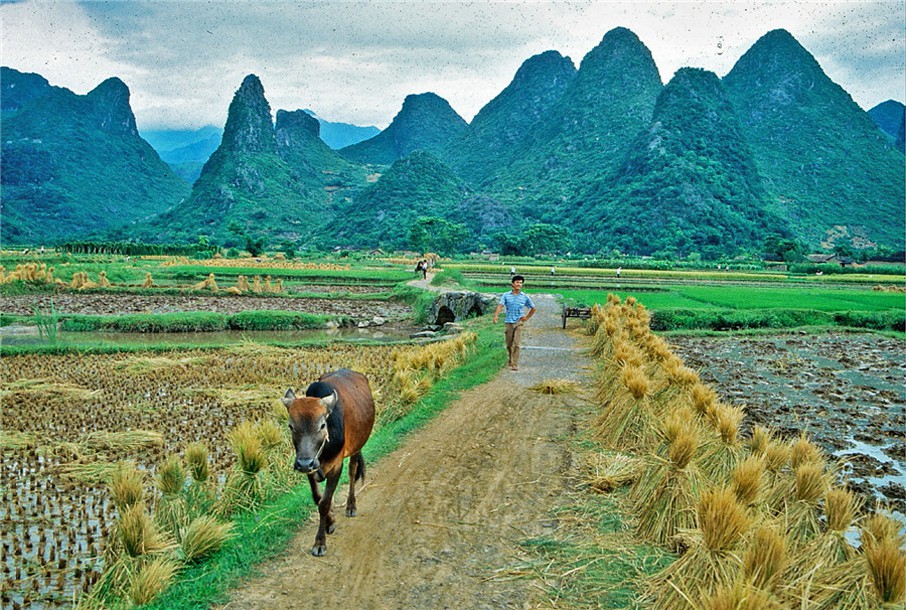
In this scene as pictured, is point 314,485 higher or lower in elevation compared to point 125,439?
higher

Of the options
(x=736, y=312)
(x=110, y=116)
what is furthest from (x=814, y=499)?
(x=110, y=116)

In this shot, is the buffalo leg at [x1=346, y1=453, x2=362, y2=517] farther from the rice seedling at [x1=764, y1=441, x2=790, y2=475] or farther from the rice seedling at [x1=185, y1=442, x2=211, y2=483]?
the rice seedling at [x1=764, y1=441, x2=790, y2=475]

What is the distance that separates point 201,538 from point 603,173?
106 m

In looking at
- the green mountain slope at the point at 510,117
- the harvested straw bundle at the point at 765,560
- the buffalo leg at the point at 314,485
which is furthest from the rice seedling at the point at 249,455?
the green mountain slope at the point at 510,117

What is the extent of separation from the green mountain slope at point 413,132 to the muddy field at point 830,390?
6480 inches

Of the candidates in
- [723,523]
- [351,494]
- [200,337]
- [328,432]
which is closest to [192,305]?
[200,337]

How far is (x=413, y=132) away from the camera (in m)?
182

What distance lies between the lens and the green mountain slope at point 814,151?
8644 centimetres

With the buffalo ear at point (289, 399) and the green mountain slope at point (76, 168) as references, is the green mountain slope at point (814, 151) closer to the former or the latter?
the buffalo ear at point (289, 399)

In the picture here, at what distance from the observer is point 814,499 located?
406 centimetres

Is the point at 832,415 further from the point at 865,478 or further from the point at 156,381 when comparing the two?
the point at 156,381

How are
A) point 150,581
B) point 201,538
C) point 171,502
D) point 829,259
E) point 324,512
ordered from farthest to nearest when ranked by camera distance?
point 829,259, point 171,502, point 324,512, point 201,538, point 150,581

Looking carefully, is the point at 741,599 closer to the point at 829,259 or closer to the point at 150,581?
the point at 150,581

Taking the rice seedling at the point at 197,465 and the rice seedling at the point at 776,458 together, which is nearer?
the rice seedling at the point at 776,458
